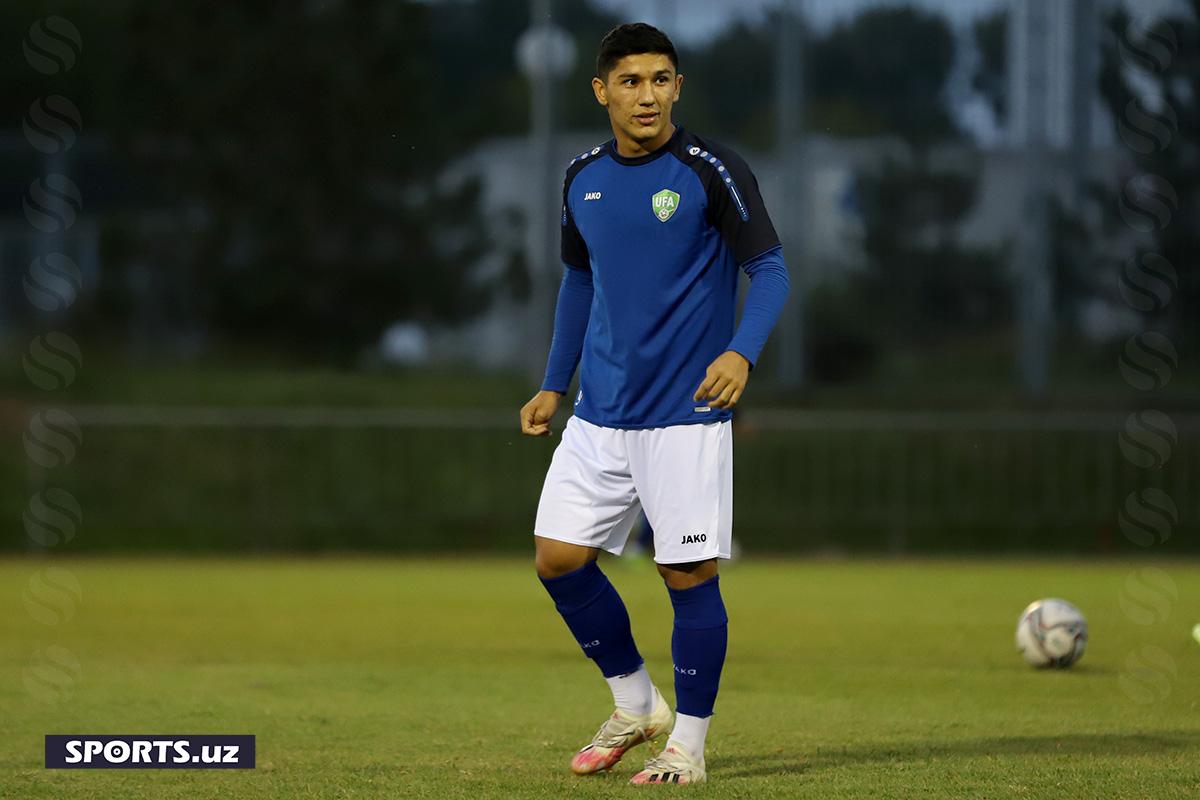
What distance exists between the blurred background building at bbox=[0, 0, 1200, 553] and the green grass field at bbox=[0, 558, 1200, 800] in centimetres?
A: 297

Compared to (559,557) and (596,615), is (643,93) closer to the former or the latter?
(559,557)

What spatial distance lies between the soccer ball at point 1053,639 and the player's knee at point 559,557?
345 cm

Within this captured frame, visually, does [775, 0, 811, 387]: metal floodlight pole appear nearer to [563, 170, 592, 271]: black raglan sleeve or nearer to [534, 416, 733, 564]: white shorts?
[563, 170, 592, 271]: black raglan sleeve

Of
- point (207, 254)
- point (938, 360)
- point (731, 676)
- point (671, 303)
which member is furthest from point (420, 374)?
point (671, 303)

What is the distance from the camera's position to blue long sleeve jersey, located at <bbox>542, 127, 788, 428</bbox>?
5.16 meters

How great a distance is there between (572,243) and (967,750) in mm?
1992

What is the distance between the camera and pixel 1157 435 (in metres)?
16.5

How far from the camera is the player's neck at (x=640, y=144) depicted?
521 cm

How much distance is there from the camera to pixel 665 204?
517cm

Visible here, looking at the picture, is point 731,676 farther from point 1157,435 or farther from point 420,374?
point 420,374

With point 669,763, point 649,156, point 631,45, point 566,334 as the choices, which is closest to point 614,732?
point 669,763

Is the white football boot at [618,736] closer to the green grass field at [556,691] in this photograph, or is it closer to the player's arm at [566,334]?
the green grass field at [556,691]

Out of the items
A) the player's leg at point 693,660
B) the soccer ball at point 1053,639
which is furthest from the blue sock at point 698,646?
the soccer ball at point 1053,639

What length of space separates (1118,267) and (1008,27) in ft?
8.74
